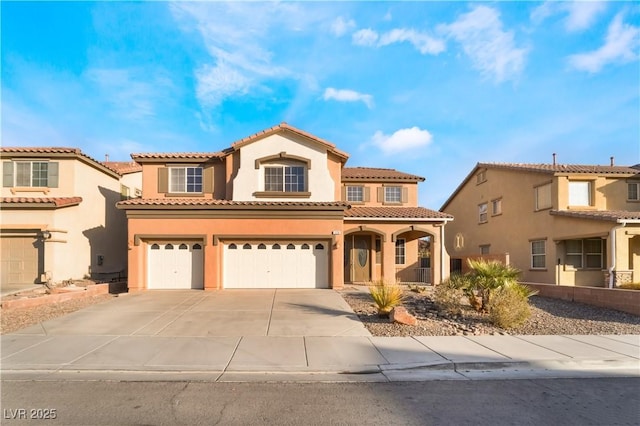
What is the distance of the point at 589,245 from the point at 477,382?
58.2 ft

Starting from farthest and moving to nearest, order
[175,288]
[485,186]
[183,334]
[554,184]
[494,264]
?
[485,186] < [554,184] < [175,288] < [494,264] < [183,334]

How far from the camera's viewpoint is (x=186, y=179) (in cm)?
1930

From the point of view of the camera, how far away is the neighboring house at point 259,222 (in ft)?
55.8

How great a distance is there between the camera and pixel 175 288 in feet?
56.0

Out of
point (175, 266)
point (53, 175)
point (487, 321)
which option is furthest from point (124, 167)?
point (487, 321)

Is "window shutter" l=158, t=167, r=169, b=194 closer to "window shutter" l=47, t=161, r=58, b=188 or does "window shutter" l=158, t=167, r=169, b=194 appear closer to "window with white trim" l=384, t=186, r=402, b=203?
"window shutter" l=47, t=161, r=58, b=188

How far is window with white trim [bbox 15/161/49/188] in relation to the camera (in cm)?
1939

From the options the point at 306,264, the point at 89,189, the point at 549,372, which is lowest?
the point at 549,372

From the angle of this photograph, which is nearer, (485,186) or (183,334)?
(183,334)

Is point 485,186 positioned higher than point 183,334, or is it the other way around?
point 485,186

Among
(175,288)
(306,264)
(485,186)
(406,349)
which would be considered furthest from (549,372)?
(485,186)

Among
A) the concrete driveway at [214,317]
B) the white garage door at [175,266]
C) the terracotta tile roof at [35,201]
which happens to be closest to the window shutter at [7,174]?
the terracotta tile roof at [35,201]

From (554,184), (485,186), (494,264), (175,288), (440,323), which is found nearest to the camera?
(440,323)

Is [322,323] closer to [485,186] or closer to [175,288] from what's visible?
[175,288]
